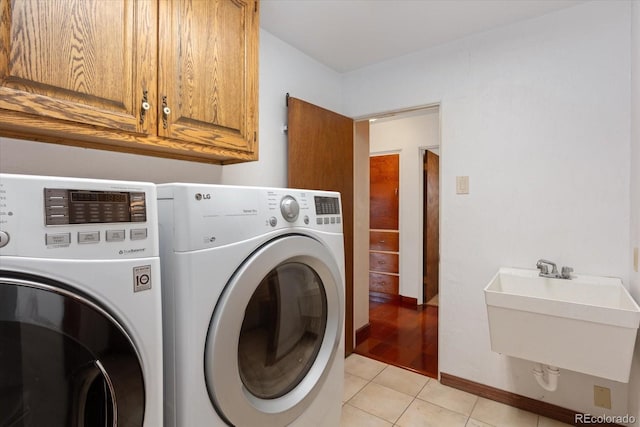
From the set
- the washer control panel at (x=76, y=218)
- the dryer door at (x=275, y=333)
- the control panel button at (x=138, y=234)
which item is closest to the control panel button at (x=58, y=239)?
the washer control panel at (x=76, y=218)

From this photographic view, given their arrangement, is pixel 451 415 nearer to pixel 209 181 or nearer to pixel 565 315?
pixel 565 315

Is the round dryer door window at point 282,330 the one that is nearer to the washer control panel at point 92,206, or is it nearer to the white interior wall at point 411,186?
the washer control panel at point 92,206

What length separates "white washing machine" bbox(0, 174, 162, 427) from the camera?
58 cm

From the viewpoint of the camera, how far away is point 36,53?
908 mm

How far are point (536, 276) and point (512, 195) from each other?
19.1 inches

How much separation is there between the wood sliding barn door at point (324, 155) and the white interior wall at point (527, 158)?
0.52m

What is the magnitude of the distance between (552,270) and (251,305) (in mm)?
1682

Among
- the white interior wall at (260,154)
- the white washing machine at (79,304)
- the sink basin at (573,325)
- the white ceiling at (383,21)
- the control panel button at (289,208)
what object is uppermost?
the white ceiling at (383,21)

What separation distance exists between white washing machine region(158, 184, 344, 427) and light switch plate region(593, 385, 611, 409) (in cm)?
144

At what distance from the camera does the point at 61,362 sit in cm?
64

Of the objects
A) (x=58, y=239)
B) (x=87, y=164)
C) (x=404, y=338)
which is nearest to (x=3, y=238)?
(x=58, y=239)

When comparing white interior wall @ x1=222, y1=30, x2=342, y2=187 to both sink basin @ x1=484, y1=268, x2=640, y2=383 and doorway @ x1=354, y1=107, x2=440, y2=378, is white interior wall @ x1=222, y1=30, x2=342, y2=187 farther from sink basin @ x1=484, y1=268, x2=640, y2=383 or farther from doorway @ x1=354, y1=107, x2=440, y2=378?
doorway @ x1=354, y1=107, x2=440, y2=378

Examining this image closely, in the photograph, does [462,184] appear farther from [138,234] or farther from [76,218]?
[76,218]

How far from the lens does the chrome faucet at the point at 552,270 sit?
1731 millimetres
